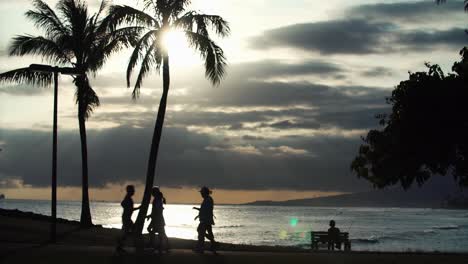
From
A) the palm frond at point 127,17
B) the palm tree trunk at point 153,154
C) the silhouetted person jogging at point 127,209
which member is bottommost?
the silhouetted person jogging at point 127,209

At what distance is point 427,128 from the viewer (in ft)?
103

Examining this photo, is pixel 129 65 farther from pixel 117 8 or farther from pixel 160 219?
pixel 160 219

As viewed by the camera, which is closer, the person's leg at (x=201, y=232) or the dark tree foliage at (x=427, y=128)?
the person's leg at (x=201, y=232)

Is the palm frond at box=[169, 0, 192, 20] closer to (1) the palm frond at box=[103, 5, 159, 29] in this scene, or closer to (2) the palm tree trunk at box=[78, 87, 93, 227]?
(1) the palm frond at box=[103, 5, 159, 29]

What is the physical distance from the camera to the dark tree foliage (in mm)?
31188

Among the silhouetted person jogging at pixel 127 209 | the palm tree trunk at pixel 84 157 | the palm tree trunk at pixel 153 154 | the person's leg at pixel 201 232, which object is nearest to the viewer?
the silhouetted person jogging at pixel 127 209

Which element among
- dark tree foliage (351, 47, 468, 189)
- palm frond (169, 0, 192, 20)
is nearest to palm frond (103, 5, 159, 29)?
palm frond (169, 0, 192, 20)

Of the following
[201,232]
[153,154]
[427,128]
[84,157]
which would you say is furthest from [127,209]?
[84,157]

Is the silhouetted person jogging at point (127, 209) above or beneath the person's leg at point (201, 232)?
above

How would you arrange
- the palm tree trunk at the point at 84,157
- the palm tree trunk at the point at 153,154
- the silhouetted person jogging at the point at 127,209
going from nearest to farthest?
the silhouetted person jogging at the point at 127,209 → the palm tree trunk at the point at 153,154 → the palm tree trunk at the point at 84,157

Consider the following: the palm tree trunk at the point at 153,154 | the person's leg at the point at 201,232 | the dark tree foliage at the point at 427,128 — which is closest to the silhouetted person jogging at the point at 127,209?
the person's leg at the point at 201,232

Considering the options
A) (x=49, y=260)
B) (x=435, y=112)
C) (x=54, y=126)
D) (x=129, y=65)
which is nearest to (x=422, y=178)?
(x=435, y=112)

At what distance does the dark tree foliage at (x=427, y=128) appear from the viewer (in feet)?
102

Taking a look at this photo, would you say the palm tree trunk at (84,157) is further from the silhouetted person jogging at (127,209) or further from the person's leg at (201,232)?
the silhouetted person jogging at (127,209)
